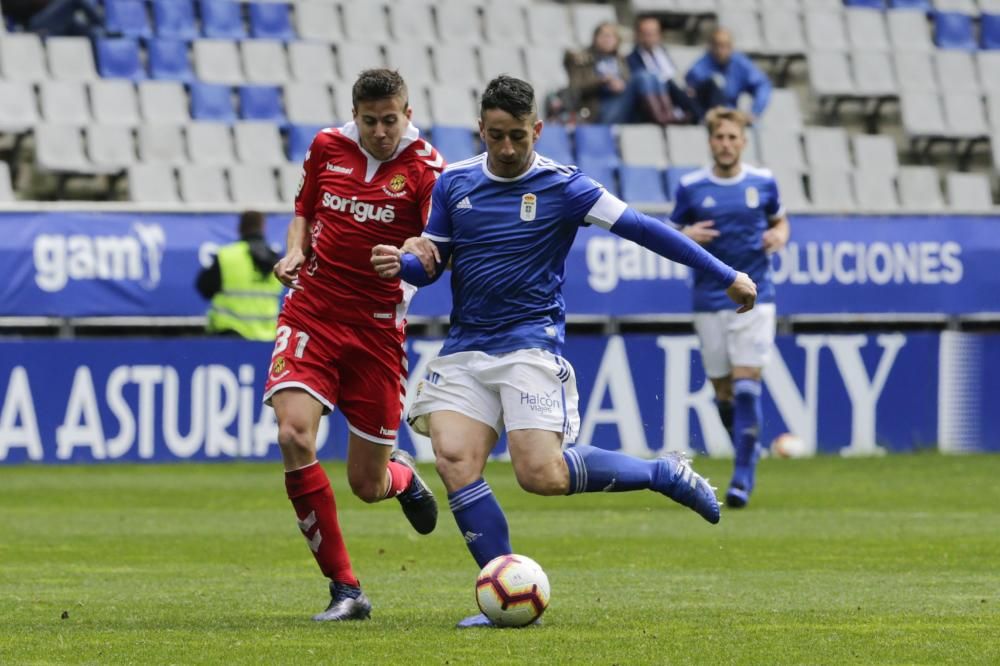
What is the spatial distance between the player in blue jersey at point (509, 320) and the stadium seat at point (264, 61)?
13116 millimetres

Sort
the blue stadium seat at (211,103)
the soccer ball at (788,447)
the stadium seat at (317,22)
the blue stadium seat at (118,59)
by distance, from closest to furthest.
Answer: the soccer ball at (788,447) → the blue stadium seat at (118,59) → the blue stadium seat at (211,103) → the stadium seat at (317,22)

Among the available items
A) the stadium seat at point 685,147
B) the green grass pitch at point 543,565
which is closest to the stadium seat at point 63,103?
the green grass pitch at point 543,565

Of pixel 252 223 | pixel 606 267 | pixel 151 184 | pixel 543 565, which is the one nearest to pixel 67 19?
pixel 151 184

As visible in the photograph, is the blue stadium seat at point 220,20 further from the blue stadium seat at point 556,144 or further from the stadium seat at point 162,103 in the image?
the blue stadium seat at point 556,144

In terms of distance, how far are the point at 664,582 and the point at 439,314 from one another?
897cm

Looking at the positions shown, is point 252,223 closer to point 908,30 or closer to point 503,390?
point 503,390

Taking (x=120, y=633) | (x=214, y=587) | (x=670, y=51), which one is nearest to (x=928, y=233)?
(x=670, y=51)

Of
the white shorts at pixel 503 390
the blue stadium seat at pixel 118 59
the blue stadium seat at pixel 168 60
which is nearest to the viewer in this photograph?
the white shorts at pixel 503 390

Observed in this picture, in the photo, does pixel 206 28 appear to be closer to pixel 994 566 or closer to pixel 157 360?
pixel 157 360

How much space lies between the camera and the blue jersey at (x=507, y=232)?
761 cm

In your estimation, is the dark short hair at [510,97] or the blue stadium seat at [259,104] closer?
the dark short hair at [510,97]

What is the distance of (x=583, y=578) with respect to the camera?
30.5 feet

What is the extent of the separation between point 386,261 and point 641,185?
1329cm

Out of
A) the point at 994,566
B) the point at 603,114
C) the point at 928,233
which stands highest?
A: the point at 603,114
